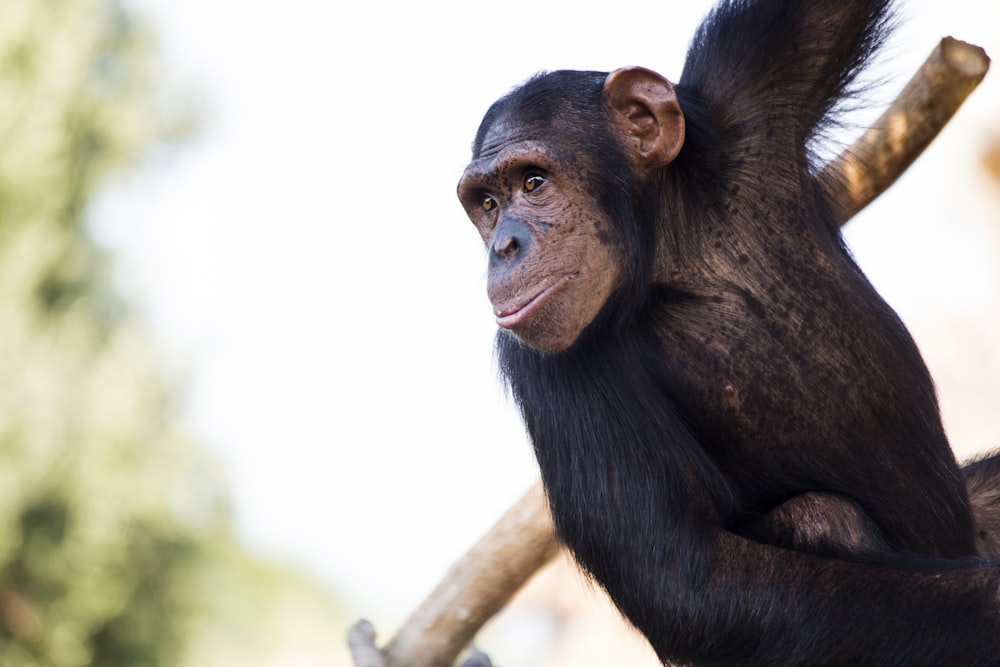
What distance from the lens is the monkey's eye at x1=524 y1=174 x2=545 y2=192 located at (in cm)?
397

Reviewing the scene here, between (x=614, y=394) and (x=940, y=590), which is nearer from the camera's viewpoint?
(x=940, y=590)

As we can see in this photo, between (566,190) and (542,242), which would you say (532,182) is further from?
(542,242)

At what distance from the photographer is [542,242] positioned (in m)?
3.78

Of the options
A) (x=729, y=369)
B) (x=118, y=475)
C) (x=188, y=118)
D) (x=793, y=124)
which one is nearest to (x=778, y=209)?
(x=793, y=124)

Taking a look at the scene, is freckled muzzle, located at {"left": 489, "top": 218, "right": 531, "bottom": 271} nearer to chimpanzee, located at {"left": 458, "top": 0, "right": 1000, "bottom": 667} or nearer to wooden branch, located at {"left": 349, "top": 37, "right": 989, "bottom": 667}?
chimpanzee, located at {"left": 458, "top": 0, "right": 1000, "bottom": 667}

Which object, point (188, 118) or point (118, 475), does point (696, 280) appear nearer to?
point (118, 475)

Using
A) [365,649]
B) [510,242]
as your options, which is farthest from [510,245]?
[365,649]

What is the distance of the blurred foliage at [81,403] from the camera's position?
579 inches

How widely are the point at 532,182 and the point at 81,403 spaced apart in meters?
12.7

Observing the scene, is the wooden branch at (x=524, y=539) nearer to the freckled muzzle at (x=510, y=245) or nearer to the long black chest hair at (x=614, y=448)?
the long black chest hair at (x=614, y=448)

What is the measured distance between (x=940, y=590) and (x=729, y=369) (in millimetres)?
992

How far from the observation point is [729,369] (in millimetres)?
3891

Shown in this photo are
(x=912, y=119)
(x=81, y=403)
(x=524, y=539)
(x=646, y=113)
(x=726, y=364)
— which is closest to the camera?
(x=726, y=364)

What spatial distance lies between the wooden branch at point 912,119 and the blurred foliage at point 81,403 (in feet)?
40.4
